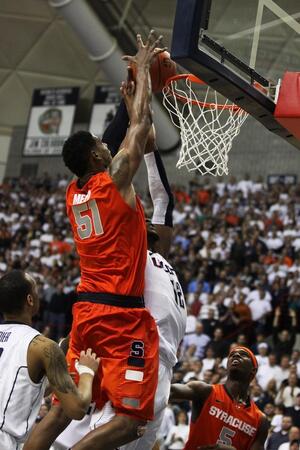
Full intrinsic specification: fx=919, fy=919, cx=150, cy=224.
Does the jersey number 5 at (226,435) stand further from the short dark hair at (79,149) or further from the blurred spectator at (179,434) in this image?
the blurred spectator at (179,434)

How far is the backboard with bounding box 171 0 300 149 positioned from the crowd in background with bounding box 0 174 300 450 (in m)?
5.02

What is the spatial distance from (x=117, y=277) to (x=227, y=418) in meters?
2.24

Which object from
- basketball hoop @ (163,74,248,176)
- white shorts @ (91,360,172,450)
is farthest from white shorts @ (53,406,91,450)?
basketball hoop @ (163,74,248,176)

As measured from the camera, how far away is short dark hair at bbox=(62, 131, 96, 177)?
5239mm

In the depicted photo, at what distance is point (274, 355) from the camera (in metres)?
14.1

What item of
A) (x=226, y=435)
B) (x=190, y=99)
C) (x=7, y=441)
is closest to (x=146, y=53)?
(x=190, y=99)

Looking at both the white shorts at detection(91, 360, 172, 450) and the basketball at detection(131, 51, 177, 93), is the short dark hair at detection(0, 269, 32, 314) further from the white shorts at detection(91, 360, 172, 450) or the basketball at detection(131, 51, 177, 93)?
the basketball at detection(131, 51, 177, 93)

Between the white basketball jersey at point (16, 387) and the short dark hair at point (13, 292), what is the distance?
0.49ft

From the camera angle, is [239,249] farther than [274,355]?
Yes

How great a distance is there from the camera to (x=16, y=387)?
4629mm

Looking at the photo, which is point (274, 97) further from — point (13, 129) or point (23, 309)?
point (13, 129)

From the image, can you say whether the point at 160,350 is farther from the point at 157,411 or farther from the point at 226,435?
the point at 226,435

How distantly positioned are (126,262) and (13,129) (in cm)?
2665

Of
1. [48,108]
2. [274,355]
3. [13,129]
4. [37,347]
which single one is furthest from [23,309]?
[13,129]
